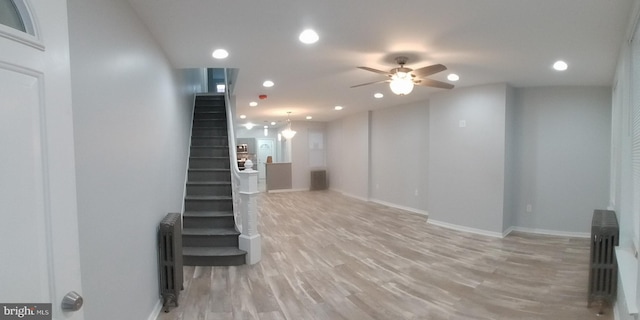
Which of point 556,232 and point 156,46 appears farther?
point 556,232

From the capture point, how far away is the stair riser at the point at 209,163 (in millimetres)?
4926

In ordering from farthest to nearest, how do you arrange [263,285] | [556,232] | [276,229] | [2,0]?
[276,229]
[556,232]
[263,285]
[2,0]

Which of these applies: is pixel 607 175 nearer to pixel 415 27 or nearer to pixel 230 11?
pixel 415 27

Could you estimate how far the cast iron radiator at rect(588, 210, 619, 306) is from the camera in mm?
2572

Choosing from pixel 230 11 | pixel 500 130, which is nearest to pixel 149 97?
pixel 230 11

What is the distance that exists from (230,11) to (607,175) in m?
5.89

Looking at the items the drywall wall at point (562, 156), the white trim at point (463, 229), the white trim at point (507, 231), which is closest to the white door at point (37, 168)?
the white trim at point (463, 229)

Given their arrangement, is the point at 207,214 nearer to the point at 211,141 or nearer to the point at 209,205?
the point at 209,205

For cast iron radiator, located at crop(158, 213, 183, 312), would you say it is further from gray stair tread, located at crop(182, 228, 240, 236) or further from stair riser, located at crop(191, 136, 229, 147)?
stair riser, located at crop(191, 136, 229, 147)

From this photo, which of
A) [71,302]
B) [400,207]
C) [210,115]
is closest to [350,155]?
[400,207]

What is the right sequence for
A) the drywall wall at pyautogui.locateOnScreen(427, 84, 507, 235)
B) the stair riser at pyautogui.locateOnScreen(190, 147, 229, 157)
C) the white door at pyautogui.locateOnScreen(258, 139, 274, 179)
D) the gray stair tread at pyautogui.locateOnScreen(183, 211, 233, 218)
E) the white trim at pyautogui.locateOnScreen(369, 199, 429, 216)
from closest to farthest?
1. the gray stair tread at pyautogui.locateOnScreen(183, 211, 233, 218)
2. the drywall wall at pyautogui.locateOnScreen(427, 84, 507, 235)
3. the stair riser at pyautogui.locateOnScreen(190, 147, 229, 157)
4. the white trim at pyautogui.locateOnScreen(369, 199, 429, 216)
5. the white door at pyautogui.locateOnScreen(258, 139, 274, 179)

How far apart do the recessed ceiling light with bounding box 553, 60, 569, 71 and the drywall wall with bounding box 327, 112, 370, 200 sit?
4.78 metres

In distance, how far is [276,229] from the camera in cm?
525

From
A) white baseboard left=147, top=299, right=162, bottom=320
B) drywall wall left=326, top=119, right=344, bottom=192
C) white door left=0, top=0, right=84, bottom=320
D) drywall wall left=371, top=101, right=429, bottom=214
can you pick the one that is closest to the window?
white door left=0, top=0, right=84, bottom=320
